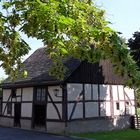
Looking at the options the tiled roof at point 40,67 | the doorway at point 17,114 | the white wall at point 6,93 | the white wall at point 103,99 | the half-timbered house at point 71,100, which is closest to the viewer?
the half-timbered house at point 71,100

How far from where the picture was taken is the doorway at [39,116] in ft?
74.9

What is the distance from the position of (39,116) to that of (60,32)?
17146mm

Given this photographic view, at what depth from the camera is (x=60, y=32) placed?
6957 mm

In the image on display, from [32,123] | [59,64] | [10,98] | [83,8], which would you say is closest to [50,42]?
[83,8]

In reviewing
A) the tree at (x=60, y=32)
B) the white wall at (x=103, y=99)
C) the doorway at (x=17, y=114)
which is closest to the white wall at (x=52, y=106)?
the white wall at (x=103, y=99)

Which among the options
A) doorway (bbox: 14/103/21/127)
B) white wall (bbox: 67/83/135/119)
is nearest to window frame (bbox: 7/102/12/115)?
doorway (bbox: 14/103/21/127)

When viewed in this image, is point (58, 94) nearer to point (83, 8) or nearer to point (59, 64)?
point (59, 64)

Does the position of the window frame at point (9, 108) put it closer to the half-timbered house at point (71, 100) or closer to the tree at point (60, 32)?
the half-timbered house at point (71, 100)

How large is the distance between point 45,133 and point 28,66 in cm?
839

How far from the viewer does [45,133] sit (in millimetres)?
21141

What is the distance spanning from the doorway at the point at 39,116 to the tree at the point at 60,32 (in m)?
15.0

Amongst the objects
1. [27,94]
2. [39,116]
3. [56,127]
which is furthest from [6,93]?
[56,127]

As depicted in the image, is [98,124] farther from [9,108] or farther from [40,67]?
[9,108]

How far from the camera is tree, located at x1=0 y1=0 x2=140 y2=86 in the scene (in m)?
6.51
